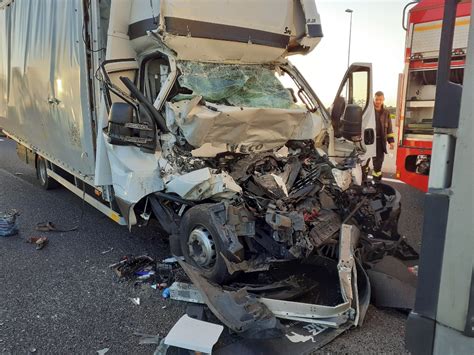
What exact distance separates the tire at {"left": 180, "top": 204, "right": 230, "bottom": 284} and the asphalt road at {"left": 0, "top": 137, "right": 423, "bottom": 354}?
1.31ft

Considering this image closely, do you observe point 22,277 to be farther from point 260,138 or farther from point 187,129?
point 260,138

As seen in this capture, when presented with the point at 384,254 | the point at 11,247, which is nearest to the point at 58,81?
the point at 11,247

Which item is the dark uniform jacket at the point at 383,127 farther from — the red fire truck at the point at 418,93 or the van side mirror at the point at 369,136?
the van side mirror at the point at 369,136

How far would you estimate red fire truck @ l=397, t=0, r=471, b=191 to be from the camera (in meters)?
6.31

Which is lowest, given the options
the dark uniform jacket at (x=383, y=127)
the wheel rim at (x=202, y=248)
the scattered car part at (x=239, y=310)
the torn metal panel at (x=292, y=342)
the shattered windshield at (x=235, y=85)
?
the torn metal panel at (x=292, y=342)

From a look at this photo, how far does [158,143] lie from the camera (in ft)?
13.7

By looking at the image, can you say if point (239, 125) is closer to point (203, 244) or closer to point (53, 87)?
point (203, 244)

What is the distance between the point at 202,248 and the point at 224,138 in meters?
1.12

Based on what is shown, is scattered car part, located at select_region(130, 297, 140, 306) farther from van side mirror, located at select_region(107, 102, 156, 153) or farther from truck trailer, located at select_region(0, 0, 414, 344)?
van side mirror, located at select_region(107, 102, 156, 153)

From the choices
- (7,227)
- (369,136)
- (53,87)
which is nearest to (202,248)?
(369,136)

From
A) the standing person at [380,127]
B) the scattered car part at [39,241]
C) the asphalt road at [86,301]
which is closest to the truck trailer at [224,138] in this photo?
the asphalt road at [86,301]

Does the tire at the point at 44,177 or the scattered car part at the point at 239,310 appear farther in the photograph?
the tire at the point at 44,177

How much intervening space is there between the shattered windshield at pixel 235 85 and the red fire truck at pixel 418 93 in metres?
2.59

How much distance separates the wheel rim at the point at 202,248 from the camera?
12.2ft
